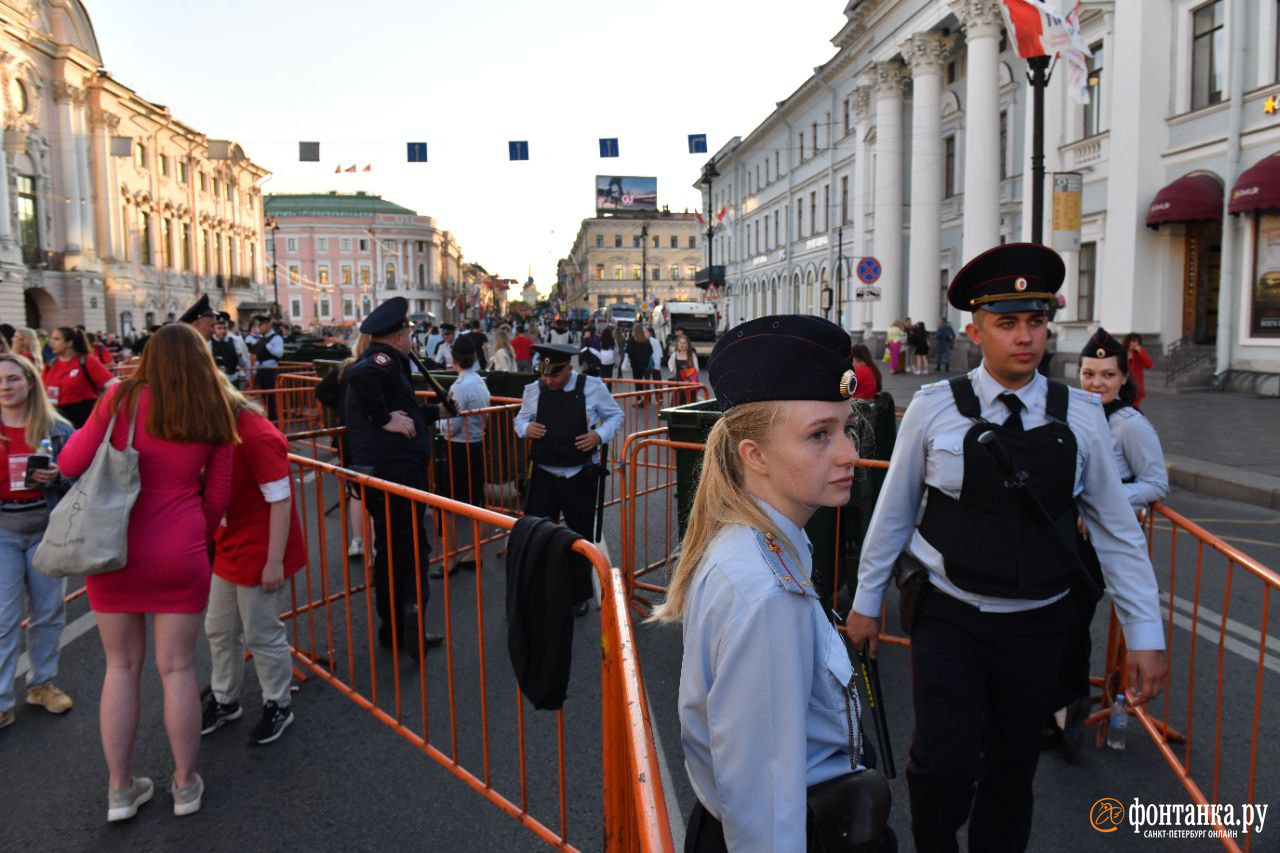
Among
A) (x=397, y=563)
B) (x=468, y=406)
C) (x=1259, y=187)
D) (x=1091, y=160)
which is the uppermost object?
(x=1091, y=160)

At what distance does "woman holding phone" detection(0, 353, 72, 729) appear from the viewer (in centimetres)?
409

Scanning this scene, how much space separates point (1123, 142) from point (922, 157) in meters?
10.4

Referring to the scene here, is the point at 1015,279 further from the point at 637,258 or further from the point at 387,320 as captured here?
the point at 637,258

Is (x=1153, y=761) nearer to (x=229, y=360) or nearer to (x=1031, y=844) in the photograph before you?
(x=1031, y=844)

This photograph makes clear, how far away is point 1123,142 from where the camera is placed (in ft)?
64.0

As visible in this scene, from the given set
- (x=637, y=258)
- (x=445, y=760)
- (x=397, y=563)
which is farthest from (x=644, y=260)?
(x=637, y=258)

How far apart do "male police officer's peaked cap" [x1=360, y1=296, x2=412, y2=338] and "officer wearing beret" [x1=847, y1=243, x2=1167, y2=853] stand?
361cm

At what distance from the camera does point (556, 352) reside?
19.7 ft

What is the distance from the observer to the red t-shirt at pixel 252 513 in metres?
3.70

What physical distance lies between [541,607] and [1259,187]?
18.6 metres

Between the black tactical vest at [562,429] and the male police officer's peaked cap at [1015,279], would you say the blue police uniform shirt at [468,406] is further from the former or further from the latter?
the male police officer's peaked cap at [1015,279]

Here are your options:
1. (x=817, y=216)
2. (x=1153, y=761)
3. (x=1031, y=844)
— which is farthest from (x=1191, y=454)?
(x=817, y=216)

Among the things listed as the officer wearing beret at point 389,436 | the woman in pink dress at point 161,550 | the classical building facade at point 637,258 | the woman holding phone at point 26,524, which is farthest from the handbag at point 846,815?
the classical building facade at point 637,258

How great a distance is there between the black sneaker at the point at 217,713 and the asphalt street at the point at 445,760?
5 cm
